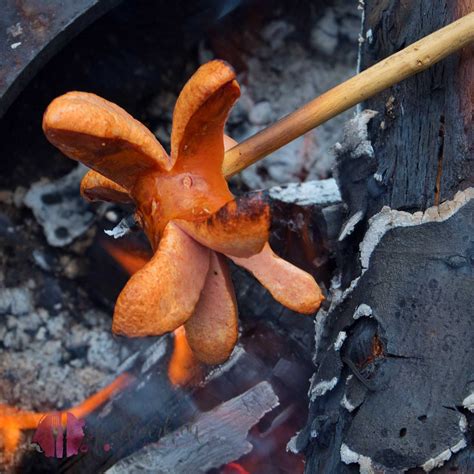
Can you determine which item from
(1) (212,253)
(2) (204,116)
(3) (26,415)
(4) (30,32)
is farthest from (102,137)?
(3) (26,415)

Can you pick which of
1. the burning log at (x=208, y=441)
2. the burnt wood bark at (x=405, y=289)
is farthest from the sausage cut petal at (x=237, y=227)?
the burning log at (x=208, y=441)

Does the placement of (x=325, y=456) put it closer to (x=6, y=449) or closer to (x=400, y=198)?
(x=400, y=198)

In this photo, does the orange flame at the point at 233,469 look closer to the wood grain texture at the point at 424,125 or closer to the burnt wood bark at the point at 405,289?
the burnt wood bark at the point at 405,289

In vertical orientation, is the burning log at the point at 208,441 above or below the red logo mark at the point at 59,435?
Answer: below

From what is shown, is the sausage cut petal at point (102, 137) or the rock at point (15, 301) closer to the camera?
the sausage cut petal at point (102, 137)

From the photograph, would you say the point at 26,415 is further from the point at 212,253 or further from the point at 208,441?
the point at 212,253
